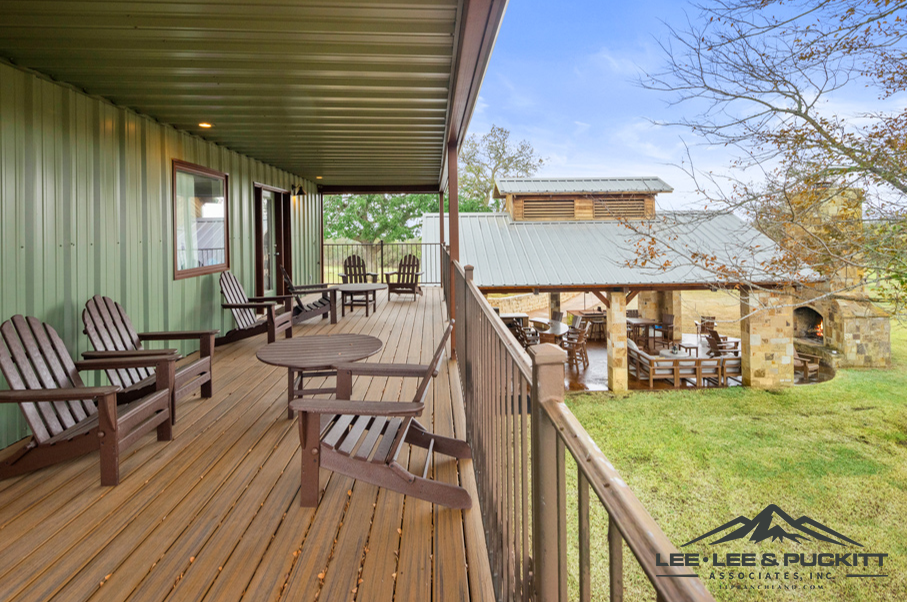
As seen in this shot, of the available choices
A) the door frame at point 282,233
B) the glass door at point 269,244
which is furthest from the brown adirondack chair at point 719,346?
the glass door at point 269,244

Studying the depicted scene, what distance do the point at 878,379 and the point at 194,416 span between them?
2022cm

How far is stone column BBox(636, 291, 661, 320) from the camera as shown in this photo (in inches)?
749

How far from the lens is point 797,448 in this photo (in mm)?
12289

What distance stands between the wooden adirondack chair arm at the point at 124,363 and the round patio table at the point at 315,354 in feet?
1.80

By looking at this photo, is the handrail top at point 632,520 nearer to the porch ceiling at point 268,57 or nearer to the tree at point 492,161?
the porch ceiling at point 268,57

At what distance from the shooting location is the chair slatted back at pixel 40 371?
265 cm

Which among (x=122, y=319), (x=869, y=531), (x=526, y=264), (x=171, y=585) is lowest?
(x=869, y=531)

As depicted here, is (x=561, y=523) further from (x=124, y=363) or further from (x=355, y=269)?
(x=355, y=269)

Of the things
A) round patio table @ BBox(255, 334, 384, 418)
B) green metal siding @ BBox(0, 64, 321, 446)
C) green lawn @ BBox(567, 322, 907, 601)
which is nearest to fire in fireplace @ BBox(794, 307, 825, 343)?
green lawn @ BBox(567, 322, 907, 601)

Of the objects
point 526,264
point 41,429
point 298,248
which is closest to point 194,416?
point 41,429

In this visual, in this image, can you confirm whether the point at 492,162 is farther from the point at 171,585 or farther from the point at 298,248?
the point at 171,585

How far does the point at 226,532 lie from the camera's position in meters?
2.16

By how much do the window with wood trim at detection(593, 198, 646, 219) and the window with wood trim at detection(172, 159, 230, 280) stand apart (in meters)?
13.3

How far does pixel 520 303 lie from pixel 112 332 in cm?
1894
